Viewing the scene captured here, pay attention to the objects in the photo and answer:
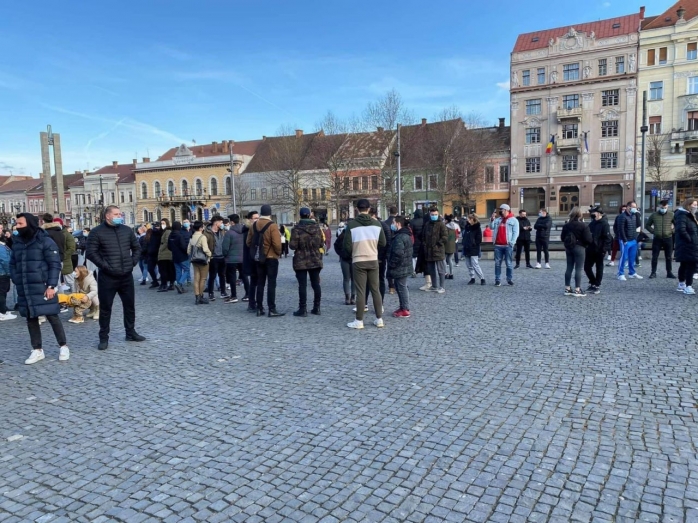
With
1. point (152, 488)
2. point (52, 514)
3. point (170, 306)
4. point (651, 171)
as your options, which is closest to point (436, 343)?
point (152, 488)

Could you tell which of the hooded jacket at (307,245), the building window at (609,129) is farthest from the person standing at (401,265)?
the building window at (609,129)

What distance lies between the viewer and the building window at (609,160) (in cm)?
4875

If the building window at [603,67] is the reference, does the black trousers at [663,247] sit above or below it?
below

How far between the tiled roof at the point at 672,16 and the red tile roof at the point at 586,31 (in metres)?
1.37

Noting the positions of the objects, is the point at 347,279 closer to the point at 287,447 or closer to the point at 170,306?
the point at 170,306

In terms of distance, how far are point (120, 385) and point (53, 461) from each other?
173cm

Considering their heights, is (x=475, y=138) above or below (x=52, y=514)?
above

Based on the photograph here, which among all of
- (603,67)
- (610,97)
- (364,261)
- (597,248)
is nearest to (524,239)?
(597,248)

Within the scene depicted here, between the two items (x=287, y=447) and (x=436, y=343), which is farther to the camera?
(x=436, y=343)

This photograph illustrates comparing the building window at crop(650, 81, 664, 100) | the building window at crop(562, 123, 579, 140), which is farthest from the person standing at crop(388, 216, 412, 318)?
the building window at crop(650, 81, 664, 100)

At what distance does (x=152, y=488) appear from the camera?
11.2ft

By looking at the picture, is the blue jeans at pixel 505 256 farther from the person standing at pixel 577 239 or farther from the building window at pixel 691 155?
the building window at pixel 691 155

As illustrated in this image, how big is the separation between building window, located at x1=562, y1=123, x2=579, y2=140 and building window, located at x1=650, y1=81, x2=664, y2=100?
677cm

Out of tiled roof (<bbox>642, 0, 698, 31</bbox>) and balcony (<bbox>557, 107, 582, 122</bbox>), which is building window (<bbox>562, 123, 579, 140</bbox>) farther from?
tiled roof (<bbox>642, 0, 698, 31</bbox>)
